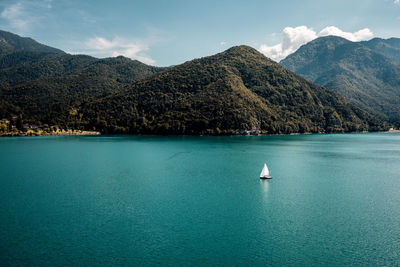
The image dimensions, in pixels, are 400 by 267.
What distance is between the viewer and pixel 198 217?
27641 mm

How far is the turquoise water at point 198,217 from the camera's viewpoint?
2002cm

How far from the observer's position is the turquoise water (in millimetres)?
20016

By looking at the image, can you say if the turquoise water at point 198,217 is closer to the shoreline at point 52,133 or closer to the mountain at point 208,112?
the mountain at point 208,112

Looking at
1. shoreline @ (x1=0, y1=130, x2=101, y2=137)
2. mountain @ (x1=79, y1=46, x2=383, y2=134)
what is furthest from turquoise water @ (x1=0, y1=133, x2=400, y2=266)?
shoreline @ (x1=0, y1=130, x2=101, y2=137)

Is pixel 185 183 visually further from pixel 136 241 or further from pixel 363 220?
pixel 363 220

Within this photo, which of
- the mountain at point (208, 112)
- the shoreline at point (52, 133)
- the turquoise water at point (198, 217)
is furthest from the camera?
the mountain at point (208, 112)

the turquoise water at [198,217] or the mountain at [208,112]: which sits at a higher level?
the mountain at [208,112]

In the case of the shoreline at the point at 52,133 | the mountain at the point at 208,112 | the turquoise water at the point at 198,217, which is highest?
the mountain at the point at 208,112

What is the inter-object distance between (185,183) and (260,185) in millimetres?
10979

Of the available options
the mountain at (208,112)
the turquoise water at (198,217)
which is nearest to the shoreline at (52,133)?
the mountain at (208,112)

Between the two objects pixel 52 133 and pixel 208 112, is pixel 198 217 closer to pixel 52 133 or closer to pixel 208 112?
pixel 208 112

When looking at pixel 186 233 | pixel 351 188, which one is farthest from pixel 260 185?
pixel 186 233

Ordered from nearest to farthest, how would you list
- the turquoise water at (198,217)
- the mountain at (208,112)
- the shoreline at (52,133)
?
the turquoise water at (198,217), the shoreline at (52,133), the mountain at (208,112)

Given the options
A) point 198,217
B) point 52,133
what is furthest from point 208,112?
point 198,217
